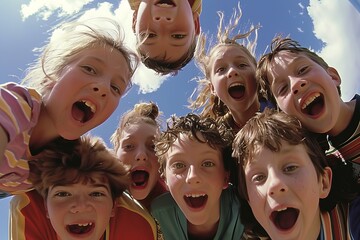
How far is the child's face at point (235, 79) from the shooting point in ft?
12.0

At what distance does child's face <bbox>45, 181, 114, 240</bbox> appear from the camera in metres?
2.79

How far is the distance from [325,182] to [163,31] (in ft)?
6.16

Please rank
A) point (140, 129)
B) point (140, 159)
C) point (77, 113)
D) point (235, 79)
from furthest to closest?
1. point (235, 79)
2. point (140, 129)
3. point (140, 159)
4. point (77, 113)

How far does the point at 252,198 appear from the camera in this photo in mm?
2508

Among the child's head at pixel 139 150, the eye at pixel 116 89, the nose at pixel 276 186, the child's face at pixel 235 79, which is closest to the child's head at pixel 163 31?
the child's face at pixel 235 79

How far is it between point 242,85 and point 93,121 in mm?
1409

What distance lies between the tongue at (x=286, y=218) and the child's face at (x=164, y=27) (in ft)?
6.36

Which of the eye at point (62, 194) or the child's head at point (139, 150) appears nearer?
the eye at point (62, 194)

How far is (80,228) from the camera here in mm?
2846

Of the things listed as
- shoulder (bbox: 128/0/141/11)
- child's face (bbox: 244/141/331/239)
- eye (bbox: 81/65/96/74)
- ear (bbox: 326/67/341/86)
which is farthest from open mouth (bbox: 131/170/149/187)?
shoulder (bbox: 128/0/141/11)

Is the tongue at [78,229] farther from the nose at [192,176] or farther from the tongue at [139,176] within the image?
the nose at [192,176]

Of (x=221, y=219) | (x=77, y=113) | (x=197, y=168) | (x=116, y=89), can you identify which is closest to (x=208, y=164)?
(x=197, y=168)

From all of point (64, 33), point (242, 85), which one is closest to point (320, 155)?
point (242, 85)

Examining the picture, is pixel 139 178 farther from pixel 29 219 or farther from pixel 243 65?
pixel 243 65
